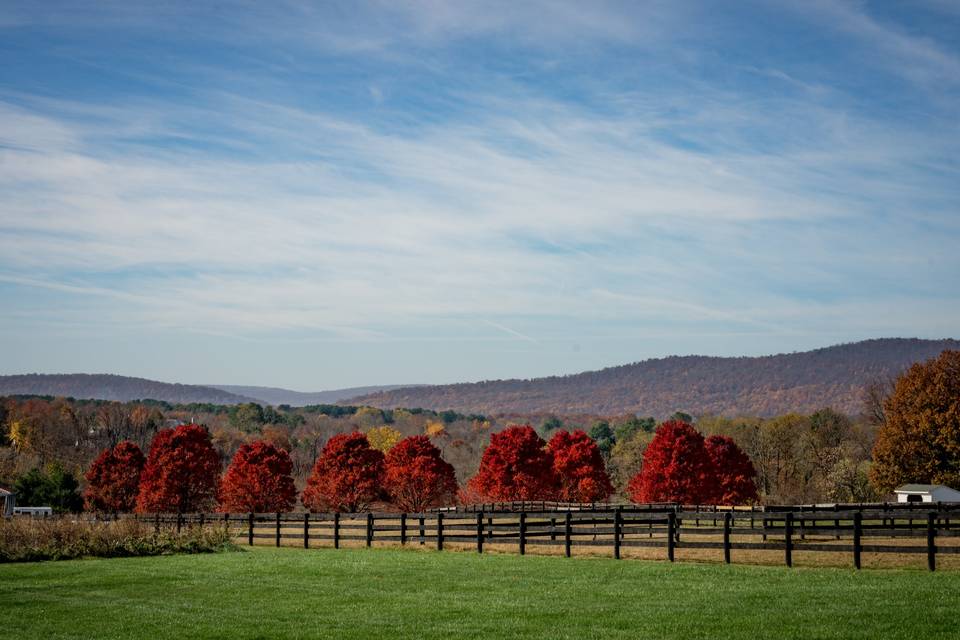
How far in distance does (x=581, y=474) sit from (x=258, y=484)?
81.6 feet

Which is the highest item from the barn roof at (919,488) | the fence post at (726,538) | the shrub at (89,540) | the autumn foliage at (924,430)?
the autumn foliage at (924,430)

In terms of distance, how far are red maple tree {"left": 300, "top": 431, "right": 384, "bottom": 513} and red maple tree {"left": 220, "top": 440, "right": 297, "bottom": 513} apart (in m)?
1.78

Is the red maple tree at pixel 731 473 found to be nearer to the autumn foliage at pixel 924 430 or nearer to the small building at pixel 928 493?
the autumn foliage at pixel 924 430

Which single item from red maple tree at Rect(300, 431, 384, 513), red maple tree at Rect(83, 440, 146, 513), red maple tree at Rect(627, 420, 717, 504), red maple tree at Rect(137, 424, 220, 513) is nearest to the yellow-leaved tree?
red maple tree at Rect(83, 440, 146, 513)

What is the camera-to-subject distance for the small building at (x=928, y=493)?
5838 centimetres

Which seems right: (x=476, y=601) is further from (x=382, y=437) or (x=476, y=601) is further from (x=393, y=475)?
(x=382, y=437)

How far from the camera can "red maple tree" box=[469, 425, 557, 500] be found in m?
73.8

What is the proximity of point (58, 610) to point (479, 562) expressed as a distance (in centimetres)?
1166

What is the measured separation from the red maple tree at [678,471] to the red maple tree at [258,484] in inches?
962

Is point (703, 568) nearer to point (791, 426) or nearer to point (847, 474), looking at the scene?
point (847, 474)

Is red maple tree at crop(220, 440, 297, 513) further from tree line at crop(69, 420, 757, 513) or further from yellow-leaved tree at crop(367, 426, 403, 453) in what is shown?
yellow-leaved tree at crop(367, 426, 403, 453)

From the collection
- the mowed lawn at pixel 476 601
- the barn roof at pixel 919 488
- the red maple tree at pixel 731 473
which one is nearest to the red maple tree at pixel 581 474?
the red maple tree at pixel 731 473

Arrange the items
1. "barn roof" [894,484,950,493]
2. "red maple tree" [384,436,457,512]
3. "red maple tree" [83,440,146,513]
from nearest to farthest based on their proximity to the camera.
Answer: "barn roof" [894,484,950,493] < "red maple tree" [384,436,457,512] < "red maple tree" [83,440,146,513]

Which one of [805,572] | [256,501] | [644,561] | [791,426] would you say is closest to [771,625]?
[805,572]
